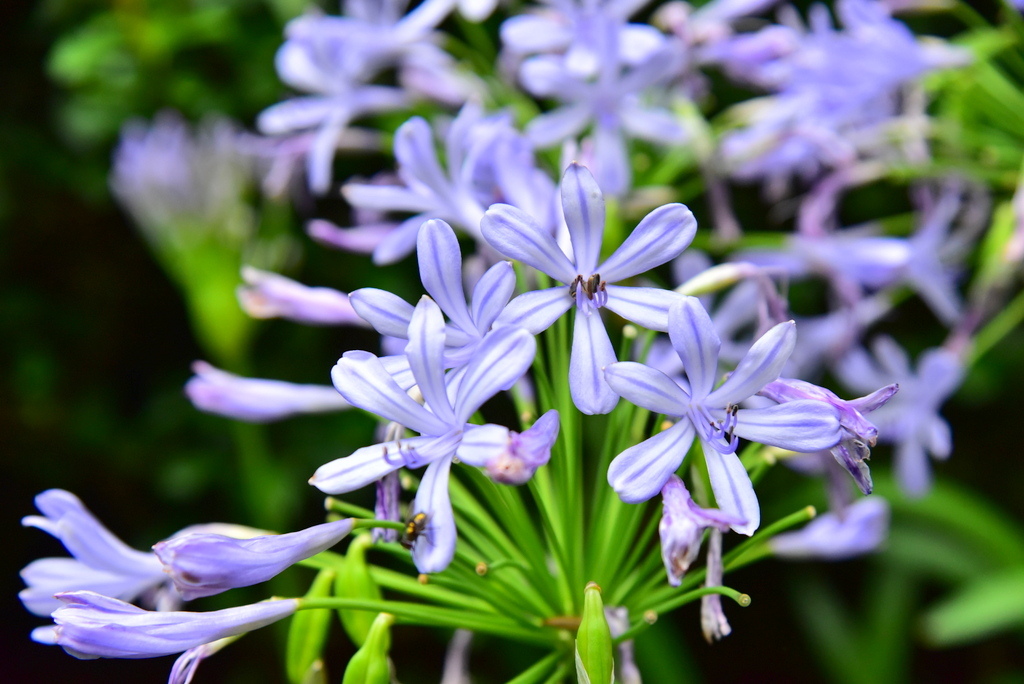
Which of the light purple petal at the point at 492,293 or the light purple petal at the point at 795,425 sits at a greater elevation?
the light purple petal at the point at 492,293

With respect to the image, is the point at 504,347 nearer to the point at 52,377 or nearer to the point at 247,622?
the point at 247,622

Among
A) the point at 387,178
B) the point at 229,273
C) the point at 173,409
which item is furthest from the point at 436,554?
the point at 173,409

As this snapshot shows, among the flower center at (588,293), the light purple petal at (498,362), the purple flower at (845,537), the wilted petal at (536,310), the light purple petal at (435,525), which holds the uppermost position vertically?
the light purple petal at (498,362)

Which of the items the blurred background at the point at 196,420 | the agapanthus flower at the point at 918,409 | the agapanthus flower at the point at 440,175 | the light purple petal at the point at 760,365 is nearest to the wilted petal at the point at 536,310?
the light purple petal at the point at 760,365

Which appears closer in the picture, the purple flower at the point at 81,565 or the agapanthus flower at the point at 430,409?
the agapanthus flower at the point at 430,409

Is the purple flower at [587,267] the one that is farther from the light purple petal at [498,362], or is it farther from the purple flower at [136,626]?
the purple flower at [136,626]

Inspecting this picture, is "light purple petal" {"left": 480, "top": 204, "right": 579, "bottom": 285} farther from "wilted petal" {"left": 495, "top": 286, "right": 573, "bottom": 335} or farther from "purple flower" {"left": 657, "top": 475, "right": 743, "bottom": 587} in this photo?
"purple flower" {"left": 657, "top": 475, "right": 743, "bottom": 587}

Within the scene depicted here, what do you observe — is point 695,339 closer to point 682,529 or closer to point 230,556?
point 682,529

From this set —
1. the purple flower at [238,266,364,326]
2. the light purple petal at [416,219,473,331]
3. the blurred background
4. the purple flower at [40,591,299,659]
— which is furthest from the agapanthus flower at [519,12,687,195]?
the blurred background
